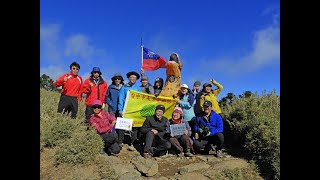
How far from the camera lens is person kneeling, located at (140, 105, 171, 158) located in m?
9.12

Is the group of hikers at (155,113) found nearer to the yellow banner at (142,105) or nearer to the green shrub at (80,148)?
the yellow banner at (142,105)

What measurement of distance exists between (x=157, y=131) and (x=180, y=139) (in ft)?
2.18

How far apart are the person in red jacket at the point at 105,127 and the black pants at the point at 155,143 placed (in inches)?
28.2

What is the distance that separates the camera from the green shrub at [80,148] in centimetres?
777

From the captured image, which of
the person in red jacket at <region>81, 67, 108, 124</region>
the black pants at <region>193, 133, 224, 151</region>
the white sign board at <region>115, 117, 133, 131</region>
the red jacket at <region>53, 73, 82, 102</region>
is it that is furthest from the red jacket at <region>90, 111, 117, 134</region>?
the black pants at <region>193, 133, 224, 151</region>

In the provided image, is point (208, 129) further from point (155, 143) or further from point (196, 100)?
point (155, 143)

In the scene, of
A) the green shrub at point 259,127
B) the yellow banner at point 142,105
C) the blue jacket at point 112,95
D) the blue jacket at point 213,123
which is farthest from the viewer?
the yellow banner at point 142,105

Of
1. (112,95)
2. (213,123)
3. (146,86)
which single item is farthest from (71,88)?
(213,123)

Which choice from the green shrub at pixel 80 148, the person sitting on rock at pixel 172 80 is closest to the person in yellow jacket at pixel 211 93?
the person sitting on rock at pixel 172 80

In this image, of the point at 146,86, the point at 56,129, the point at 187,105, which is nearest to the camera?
the point at 56,129

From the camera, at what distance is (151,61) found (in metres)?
11.7
